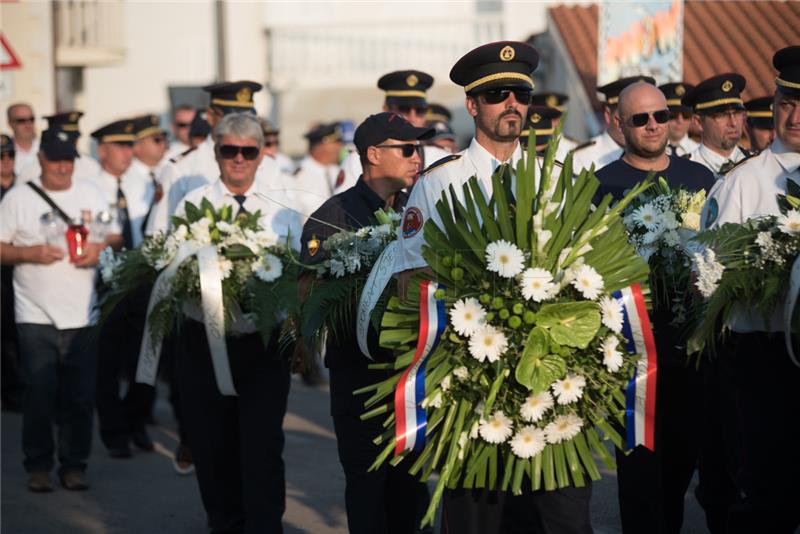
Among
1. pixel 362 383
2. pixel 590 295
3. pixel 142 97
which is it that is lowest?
A: pixel 362 383

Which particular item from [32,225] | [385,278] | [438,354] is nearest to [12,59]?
[32,225]

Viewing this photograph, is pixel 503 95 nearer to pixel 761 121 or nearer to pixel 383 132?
pixel 383 132

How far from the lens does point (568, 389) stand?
4.86m

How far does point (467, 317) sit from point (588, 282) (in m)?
0.45

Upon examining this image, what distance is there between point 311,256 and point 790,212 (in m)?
2.33

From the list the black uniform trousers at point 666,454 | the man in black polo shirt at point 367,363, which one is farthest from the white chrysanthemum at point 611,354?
the man in black polo shirt at point 367,363

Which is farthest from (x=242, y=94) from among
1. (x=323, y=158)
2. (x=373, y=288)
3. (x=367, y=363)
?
(x=323, y=158)

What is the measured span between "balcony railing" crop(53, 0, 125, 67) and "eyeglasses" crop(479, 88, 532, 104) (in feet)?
75.6

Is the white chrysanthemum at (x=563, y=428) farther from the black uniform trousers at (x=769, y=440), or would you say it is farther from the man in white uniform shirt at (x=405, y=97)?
the man in white uniform shirt at (x=405, y=97)

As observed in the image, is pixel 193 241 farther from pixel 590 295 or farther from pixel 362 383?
pixel 590 295

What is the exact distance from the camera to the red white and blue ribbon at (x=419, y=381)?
16.1 feet

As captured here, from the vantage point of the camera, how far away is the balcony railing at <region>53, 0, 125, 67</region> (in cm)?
2744

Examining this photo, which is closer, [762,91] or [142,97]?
[762,91]

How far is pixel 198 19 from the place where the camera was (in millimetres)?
33625
